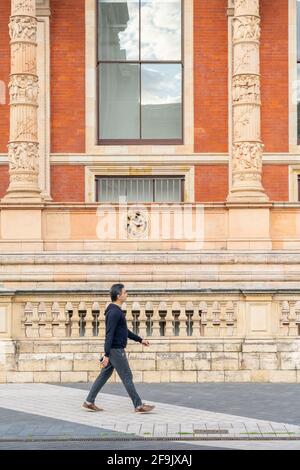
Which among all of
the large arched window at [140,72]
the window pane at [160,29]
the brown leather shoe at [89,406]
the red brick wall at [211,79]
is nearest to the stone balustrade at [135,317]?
the brown leather shoe at [89,406]

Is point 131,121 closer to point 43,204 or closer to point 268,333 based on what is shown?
point 43,204

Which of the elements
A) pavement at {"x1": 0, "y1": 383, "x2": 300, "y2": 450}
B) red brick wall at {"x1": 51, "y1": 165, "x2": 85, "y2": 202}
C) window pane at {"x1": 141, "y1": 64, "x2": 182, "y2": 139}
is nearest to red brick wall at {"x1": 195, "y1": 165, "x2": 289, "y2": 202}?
window pane at {"x1": 141, "y1": 64, "x2": 182, "y2": 139}

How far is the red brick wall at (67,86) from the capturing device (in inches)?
1009

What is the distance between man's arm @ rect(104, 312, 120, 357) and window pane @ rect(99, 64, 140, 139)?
12.7 meters

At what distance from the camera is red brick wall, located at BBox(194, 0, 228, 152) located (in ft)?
84.2

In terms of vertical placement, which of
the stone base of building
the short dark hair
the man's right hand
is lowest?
the stone base of building

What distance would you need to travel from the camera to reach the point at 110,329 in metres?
13.9

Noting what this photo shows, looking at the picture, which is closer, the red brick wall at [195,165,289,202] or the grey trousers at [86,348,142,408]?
the grey trousers at [86,348,142,408]

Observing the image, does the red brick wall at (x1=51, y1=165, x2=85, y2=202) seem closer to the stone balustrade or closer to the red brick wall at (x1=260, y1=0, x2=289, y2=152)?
the red brick wall at (x1=260, y1=0, x2=289, y2=152)

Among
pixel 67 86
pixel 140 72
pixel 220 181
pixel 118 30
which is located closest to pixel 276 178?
pixel 220 181

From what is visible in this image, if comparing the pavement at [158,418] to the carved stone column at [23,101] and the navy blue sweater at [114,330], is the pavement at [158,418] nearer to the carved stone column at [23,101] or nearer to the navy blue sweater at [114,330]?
the navy blue sweater at [114,330]

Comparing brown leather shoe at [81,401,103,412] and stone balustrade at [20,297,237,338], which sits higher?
stone balustrade at [20,297,237,338]

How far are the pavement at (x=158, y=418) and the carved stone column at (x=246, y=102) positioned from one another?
21.0ft
